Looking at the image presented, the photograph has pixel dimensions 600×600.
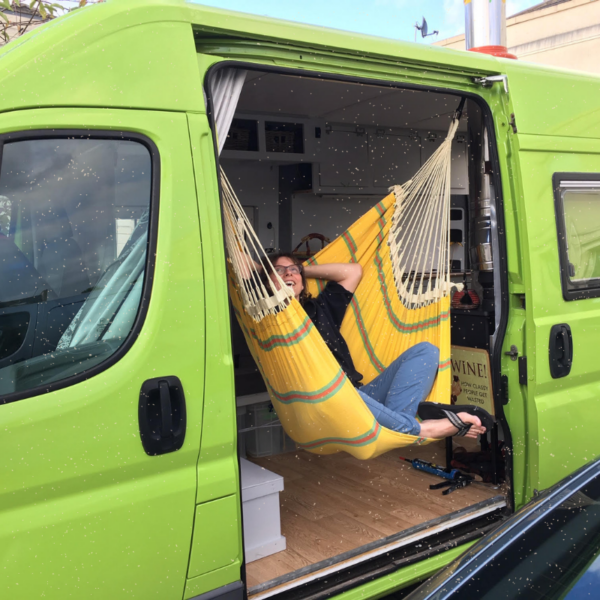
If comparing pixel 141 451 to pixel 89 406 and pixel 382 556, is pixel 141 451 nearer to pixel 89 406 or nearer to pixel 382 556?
pixel 89 406

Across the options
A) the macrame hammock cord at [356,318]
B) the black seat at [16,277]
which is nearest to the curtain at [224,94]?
the macrame hammock cord at [356,318]

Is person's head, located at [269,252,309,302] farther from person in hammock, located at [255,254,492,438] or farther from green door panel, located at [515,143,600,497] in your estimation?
green door panel, located at [515,143,600,497]

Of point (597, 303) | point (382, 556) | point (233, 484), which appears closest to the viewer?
point (233, 484)

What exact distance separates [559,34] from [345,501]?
41.7 feet

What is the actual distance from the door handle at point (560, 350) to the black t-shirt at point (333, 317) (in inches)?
36.0

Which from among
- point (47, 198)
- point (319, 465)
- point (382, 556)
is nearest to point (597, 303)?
point (382, 556)

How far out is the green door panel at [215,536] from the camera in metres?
1.61

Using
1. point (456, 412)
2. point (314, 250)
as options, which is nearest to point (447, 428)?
point (456, 412)

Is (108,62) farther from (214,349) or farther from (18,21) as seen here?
(18,21)

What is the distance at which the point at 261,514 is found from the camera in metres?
2.33

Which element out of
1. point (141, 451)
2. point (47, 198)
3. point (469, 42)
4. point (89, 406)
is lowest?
point (141, 451)

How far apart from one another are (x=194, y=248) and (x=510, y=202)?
1357 mm

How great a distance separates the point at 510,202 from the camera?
7.79 ft

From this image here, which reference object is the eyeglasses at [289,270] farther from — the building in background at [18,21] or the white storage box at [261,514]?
the building in background at [18,21]
